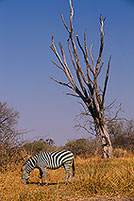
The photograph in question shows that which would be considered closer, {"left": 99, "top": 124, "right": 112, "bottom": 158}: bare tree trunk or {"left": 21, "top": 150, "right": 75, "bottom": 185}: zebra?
{"left": 21, "top": 150, "right": 75, "bottom": 185}: zebra

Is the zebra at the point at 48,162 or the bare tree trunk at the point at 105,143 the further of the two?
the bare tree trunk at the point at 105,143

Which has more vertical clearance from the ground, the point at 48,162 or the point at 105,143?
the point at 105,143

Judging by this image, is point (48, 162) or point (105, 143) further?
point (105, 143)

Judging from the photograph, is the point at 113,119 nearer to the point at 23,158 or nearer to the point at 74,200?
the point at 23,158

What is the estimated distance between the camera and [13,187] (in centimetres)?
659

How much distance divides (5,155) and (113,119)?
281 inches

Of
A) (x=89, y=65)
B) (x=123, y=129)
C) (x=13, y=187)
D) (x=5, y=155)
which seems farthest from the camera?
(x=123, y=129)

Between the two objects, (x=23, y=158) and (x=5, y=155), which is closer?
(x=5, y=155)

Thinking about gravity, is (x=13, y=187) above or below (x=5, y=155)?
below

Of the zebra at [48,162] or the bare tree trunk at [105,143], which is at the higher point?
the bare tree trunk at [105,143]

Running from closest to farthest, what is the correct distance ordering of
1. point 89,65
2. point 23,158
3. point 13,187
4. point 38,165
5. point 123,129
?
point 13,187
point 38,165
point 23,158
point 89,65
point 123,129

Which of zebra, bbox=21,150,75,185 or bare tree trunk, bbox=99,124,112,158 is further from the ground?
bare tree trunk, bbox=99,124,112,158

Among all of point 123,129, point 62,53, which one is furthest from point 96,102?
point 123,129

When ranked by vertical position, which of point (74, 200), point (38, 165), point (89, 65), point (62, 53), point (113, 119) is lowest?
A: point (74, 200)
